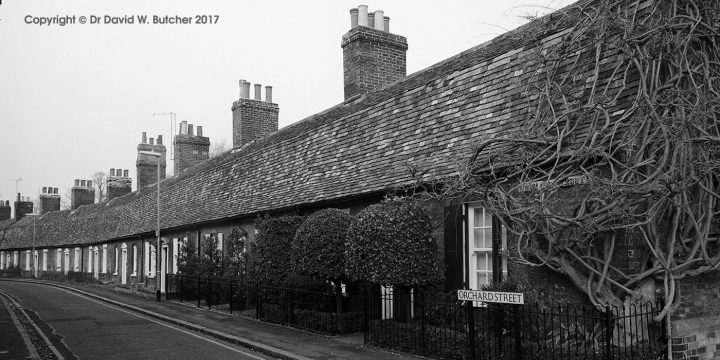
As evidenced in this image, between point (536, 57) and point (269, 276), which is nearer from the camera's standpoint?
point (536, 57)

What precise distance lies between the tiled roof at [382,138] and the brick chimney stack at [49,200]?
143ft

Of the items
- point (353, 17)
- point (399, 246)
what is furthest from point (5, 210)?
point (399, 246)

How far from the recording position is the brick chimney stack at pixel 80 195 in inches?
2298

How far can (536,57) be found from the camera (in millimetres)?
11906

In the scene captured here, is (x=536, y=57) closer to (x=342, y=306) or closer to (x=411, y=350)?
(x=411, y=350)

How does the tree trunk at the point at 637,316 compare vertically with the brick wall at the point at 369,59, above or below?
below

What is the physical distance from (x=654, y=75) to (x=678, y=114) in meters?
0.75

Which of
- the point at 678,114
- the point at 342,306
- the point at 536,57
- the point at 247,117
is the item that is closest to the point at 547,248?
the point at 678,114

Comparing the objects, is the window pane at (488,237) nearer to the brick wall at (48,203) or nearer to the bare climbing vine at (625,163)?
the bare climbing vine at (625,163)

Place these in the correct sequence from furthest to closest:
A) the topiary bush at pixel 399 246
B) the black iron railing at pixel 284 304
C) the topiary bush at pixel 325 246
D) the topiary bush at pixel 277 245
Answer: the topiary bush at pixel 277 245 → the black iron railing at pixel 284 304 → the topiary bush at pixel 325 246 → the topiary bush at pixel 399 246

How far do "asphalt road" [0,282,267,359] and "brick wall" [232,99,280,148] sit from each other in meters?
10.7

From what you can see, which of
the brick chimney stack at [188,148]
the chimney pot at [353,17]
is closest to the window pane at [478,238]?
the chimney pot at [353,17]

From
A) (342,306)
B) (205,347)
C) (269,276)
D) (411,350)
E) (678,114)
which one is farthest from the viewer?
(269,276)

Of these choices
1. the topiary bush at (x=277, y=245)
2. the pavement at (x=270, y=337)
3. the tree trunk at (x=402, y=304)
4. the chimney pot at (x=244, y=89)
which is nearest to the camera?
the pavement at (x=270, y=337)
